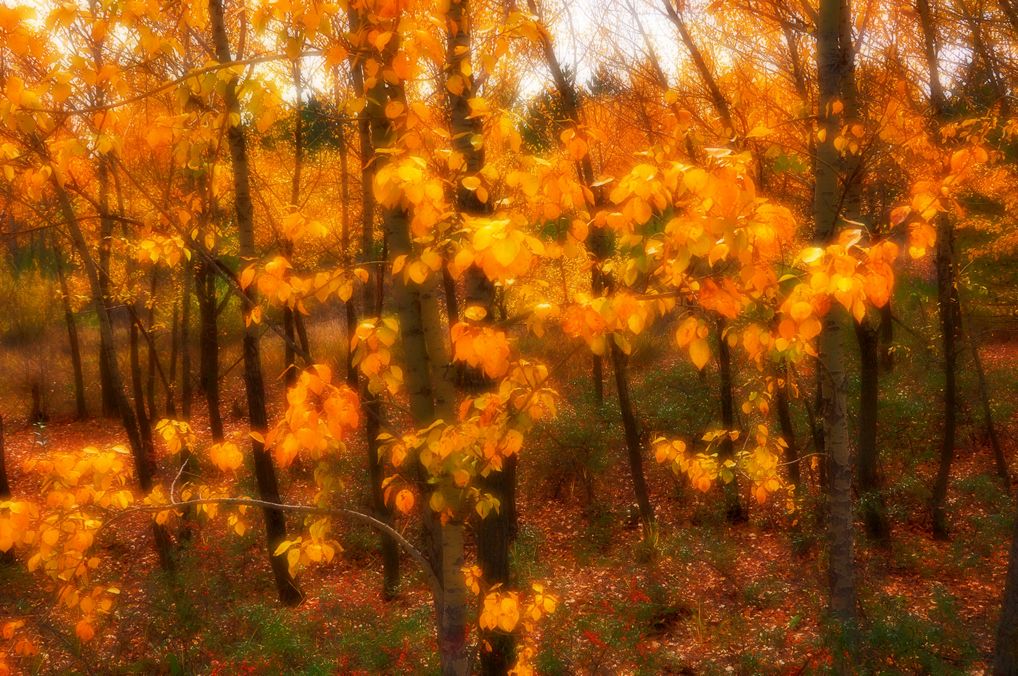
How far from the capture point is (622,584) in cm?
851

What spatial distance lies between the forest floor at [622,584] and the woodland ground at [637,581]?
27 mm

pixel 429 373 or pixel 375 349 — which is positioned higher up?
pixel 375 349

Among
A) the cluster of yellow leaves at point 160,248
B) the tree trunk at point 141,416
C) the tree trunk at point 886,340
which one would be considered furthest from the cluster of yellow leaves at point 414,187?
the tree trunk at point 886,340

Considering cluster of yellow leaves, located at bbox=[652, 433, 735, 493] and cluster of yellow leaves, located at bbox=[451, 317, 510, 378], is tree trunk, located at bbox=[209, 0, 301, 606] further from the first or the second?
cluster of yellow leaves, located at bbox=[451, 317, 510, 378]

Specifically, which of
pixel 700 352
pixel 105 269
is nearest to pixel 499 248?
pixel 700 352

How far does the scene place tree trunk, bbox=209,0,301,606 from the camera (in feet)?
21.1

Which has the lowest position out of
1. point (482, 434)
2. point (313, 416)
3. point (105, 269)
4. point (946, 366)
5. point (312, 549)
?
point (946, 366)

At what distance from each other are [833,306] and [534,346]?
1534cm

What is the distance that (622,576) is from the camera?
29.1ft

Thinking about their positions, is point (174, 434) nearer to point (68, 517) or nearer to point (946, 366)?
point (68, 517)

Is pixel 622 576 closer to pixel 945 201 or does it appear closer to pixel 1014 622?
pixel 1014 622

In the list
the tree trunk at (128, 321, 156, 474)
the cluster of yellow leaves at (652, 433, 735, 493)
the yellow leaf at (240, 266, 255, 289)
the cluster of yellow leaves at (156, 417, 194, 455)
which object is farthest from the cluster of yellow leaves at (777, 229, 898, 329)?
the tree trunk at (128, 321, 156, 474)

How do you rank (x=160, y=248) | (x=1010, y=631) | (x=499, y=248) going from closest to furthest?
(x=499, y=248)
(x=160, y=248)
(x=1010, y=631)

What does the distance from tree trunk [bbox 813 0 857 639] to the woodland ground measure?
0.99 metres
